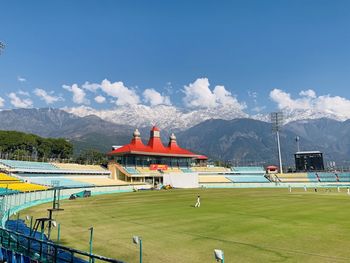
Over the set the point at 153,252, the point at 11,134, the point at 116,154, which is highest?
the point at 11,134

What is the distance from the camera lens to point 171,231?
82.4ft

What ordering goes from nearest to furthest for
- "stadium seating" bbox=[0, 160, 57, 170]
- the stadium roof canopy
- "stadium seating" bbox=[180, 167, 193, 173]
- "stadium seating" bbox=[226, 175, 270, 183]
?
"stadium seating" bbox=[0, 160, 57, 170] → the stadium roof canopy → "stadium seating" bbox=[226, 175, 270, 183] → "stadium seating" bbox=[180, 167, 193, 173]

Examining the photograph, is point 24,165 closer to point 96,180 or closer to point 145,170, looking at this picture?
point 96,180

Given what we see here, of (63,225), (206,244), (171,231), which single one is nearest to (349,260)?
(206,244)

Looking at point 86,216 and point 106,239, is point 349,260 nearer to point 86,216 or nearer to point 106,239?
point 106,239

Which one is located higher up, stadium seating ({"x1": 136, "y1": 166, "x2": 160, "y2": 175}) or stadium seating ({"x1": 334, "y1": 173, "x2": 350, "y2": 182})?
stadium seating ({"x1": 136, "y1": 166, "x2": 160, "y2": 175})

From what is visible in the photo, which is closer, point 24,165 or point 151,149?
point 24,165

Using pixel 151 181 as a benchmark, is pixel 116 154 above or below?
above

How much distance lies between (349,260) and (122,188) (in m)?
74.6

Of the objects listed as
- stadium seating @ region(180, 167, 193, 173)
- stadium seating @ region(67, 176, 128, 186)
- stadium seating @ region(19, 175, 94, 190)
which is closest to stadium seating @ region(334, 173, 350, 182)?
stadium seating @ region(180, 167, 193, 173)

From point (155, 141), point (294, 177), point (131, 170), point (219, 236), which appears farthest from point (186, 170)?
point (219, 236)

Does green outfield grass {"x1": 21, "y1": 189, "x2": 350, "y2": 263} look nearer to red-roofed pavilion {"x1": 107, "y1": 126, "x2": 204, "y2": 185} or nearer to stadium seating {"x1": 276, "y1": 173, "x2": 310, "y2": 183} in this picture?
red-roofed pavilion {"x1": 107, "y1": 126, "x2": 204, "y2": 185}

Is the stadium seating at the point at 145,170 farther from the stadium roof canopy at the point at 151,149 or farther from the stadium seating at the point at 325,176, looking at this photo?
the stadium seating at the point at 325,176

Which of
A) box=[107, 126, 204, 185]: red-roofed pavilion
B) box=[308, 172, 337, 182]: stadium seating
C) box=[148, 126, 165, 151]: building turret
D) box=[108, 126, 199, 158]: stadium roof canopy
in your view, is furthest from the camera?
box=[148, 126, 165, 151]: building turret
